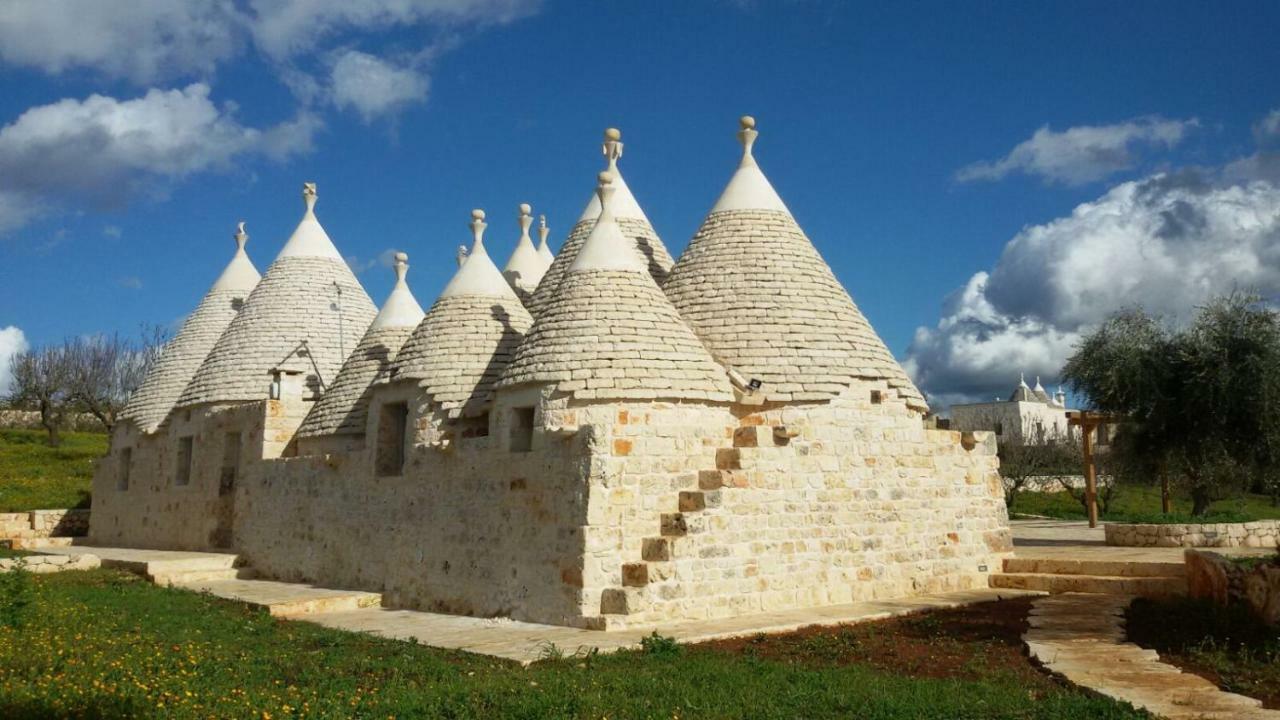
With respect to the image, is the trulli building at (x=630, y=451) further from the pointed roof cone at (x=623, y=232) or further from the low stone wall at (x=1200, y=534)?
the low stone wall at (x=1200, y=534)

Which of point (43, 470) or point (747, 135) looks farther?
point (43, 470)

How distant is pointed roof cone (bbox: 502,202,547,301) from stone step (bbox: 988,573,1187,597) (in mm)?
9542

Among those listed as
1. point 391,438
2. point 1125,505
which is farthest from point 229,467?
point 1125,505

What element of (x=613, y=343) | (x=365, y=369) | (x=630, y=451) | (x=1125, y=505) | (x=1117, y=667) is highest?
(x=365, y=369)

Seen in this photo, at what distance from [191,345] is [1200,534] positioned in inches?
750

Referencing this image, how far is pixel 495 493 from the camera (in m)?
11.0

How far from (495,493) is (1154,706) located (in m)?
6.90

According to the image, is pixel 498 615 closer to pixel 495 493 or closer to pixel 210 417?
pixel 495 493

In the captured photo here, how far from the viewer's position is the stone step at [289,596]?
1148cm

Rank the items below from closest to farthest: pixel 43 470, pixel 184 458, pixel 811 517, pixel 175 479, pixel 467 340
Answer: pixel 811 517 → pixel 467 340 → pixel 175 479 → pixel 184 458 → pixel 43 470

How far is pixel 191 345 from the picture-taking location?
21438 millimetres

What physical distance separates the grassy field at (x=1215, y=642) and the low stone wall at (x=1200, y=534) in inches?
234

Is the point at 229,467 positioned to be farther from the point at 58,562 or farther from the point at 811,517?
the point at 811,517

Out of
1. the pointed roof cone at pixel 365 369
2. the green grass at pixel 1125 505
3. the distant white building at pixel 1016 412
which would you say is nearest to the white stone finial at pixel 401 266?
the pointed roof cone at pixel 365 369
